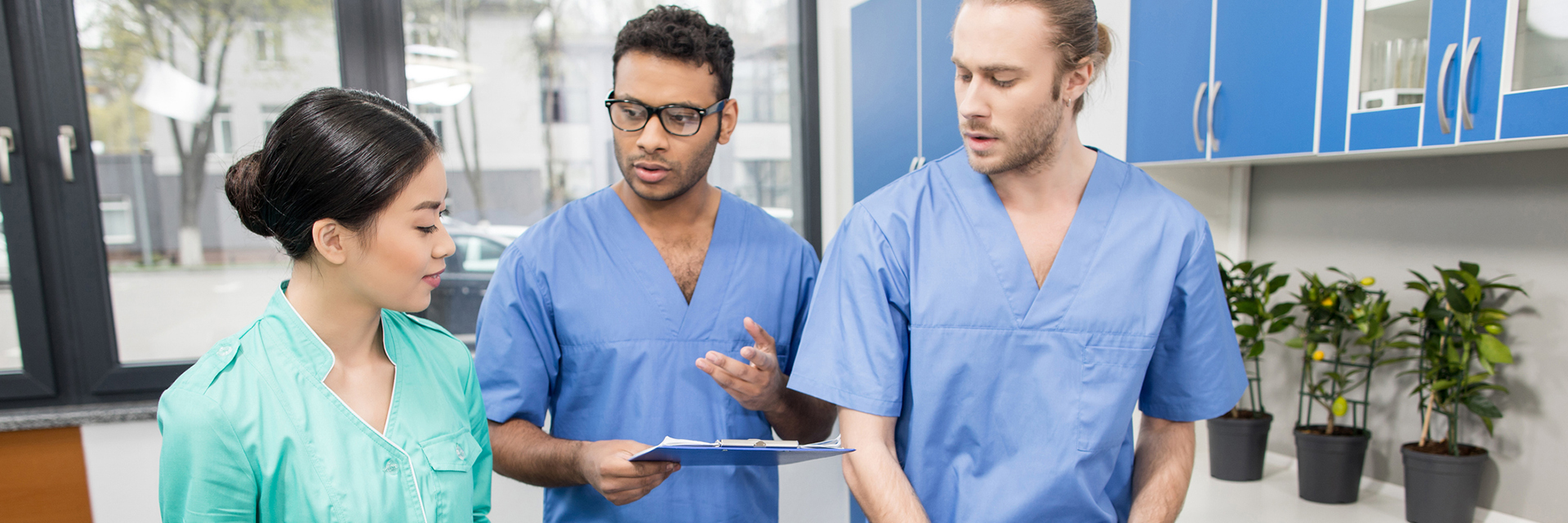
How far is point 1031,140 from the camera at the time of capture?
3.41 feet

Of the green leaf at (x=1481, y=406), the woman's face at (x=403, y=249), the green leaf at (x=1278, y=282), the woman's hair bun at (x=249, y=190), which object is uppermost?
the woman's hair bun at (x=249, y=190)

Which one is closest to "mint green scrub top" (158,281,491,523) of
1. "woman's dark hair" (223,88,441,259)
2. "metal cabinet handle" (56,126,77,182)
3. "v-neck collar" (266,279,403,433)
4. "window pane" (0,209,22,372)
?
"v-neck collar" (266,279,403,433)

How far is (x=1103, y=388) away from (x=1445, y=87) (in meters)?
0.82

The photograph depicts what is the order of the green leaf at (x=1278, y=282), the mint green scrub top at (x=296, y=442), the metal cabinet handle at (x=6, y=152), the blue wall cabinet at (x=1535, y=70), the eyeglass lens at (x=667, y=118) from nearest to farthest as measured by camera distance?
1. the mint green scrub top at (x=296, y=442)
2. the blue wall cabinet at (x=1535, y=70)
3. the eyeglass lens at (x=667, y=118)
4. the green leaf at (x=1278, y=282)
5. the metal cabinet handle at (x=6, y=152)

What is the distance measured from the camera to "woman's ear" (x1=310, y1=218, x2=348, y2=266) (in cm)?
82

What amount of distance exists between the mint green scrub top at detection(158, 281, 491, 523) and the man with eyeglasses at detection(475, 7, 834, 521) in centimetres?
28

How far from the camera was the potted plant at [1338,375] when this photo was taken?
1659mm

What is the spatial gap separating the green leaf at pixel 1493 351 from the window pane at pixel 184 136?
110 inches

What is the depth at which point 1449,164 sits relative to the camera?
1.62 m

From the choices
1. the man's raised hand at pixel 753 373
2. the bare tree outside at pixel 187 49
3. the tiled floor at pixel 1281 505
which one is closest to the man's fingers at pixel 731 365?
the man's raised hand at pixel 753 373

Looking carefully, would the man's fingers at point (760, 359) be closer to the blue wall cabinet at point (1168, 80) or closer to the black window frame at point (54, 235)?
the blue wall cabinet at point (1168, 80)

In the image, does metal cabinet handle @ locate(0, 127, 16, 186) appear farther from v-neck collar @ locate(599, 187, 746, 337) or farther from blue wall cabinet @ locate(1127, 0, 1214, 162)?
blue wall cabinet @ locate(1127, 0, 1214, 162)

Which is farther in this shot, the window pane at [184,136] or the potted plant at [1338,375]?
the window pane at [184,136]

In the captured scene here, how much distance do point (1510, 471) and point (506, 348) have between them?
1.90 m
